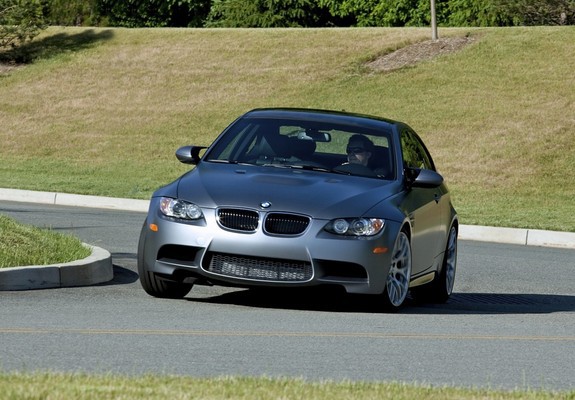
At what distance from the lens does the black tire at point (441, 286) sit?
11.9 m

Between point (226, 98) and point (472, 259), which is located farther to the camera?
point (226, 98)

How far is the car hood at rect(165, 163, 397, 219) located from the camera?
997 centimetres

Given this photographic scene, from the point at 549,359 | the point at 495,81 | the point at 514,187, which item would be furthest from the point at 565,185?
the point at 549,359

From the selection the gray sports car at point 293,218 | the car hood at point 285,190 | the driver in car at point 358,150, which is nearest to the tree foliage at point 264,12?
the driver in car at point 358,150

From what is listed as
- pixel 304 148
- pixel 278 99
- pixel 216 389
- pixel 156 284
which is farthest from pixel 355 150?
pixel 278 99

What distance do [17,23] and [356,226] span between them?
40328 mm

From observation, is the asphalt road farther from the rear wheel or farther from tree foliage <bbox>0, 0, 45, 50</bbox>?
tree foliage <bbox>0, 0, 45, 50</bbox>

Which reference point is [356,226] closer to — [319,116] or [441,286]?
[319,116]

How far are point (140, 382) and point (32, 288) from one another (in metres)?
4.75

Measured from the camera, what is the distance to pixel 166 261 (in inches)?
400

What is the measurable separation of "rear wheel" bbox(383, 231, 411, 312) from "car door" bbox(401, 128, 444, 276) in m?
0.18

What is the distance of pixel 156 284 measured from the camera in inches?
414

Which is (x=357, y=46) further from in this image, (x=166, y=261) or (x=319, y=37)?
(x=166, y=261)

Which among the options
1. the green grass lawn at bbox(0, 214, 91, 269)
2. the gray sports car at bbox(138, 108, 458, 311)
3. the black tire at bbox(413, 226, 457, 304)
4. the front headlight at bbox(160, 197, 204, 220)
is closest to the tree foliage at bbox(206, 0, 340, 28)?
the green grass lawn at bbox(0, 214, 91, 269)
